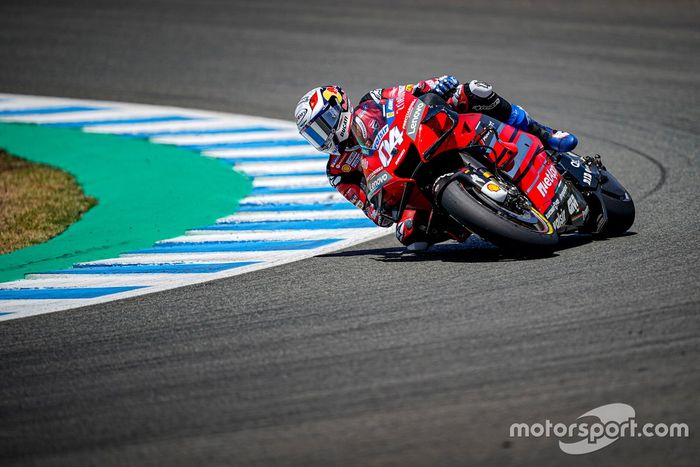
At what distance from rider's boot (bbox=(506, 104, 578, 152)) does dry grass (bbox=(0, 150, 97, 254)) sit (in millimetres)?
4529


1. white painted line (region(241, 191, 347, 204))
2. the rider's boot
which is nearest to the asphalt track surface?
the rider's boot

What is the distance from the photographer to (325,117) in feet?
22.3

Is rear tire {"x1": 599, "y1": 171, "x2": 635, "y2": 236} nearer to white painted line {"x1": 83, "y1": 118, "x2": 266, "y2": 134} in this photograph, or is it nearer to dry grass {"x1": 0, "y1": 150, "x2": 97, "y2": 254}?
dry grass {"x1": 0, "y1": 150, "x2": 97, "y2": 254}

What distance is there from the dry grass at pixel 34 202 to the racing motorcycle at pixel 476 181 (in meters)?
3.74

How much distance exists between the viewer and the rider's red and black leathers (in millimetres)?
7016

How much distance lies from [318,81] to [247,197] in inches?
181

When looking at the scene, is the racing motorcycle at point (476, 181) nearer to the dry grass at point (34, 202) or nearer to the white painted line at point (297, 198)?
the white painted line at point (297, 198)

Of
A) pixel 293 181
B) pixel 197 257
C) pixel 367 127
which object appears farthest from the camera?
pixel 293 181

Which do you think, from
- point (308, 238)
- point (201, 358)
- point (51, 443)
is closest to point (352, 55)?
point (308, 238)

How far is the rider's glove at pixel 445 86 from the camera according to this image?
7.15 metres

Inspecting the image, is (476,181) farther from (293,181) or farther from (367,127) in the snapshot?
(293,181)

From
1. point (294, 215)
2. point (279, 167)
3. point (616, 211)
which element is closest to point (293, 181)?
point (279, 167)

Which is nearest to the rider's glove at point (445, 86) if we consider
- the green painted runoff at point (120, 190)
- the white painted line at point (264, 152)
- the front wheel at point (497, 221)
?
the front wheel at point (497, 221)

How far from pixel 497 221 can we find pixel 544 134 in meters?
1.52
